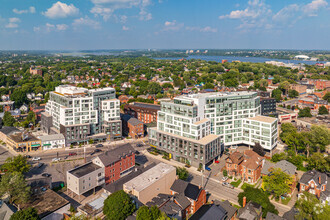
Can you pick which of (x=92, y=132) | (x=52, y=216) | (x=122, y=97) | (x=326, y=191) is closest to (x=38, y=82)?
(x=122, y=97)

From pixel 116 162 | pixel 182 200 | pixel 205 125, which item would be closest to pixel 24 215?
pixel 116 162

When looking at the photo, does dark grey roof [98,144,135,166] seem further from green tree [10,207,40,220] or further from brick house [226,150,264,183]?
brick house [226,150,264,183]

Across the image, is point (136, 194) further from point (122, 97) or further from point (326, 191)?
point (122, 97)

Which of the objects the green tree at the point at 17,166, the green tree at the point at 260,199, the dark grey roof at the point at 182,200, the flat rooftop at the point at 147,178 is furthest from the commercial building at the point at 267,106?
the green tree at the point at 17,166

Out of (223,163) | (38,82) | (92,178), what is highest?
(38,82)

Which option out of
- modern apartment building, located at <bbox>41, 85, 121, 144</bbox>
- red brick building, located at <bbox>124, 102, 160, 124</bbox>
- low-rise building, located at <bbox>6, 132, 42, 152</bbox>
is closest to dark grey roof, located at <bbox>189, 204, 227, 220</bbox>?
modern apartment building, located at <bbox>41, 85, 121, 144</bbox>

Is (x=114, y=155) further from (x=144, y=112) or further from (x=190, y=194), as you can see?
(x=144, y=112)
